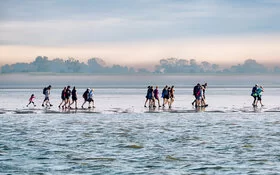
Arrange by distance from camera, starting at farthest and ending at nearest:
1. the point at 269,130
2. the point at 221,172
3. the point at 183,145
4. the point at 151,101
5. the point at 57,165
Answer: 1. the point at 151,101
2. the point at 269,130
3. the point at 183,145
4. the point at 57,165
5. the point at 221,172

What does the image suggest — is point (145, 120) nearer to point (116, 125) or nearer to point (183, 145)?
point (116, 125)

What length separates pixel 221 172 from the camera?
17906 millimetres

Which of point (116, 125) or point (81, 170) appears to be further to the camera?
point (116, 125)

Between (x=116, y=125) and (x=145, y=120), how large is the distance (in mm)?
4161

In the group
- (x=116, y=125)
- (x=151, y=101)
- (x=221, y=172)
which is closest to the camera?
(x=221, y=172)

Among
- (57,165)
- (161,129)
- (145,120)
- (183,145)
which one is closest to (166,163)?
(57,165)

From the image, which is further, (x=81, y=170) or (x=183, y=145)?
(x=183, y=145)

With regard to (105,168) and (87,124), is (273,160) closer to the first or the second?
(105,168)

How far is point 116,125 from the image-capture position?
34.2m

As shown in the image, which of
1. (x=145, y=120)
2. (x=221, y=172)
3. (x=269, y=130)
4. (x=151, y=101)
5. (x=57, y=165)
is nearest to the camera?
(x=221, y=172)

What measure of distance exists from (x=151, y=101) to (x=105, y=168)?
3646 cm

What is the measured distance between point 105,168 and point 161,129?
12817 millimetres

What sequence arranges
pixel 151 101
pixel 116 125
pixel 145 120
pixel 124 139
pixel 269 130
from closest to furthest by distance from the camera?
pixel 124 139
pixel 269 130
pixel 116 125
pixel 145 120
pixel 151 101

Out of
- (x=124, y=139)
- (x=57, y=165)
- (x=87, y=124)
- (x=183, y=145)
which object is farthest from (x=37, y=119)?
(x=57, y=165)
